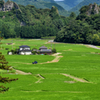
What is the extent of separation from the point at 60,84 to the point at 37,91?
6.71 metres

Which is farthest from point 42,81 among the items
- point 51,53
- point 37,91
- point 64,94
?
point 51,53

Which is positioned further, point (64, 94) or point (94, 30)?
point (94, 30)

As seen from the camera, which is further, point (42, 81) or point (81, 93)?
point (42, 81)

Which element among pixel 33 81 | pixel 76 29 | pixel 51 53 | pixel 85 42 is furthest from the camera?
pixel 76 29

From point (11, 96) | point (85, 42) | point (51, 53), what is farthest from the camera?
point (85, 42)

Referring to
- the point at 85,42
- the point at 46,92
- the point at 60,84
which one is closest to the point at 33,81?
the point at 60,84

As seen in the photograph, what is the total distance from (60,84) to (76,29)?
153491 mm

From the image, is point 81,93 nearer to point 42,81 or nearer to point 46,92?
point 46,92

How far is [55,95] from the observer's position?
40.2 meters

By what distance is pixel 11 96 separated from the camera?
39.6 meters

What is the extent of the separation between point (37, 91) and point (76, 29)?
15911 cm

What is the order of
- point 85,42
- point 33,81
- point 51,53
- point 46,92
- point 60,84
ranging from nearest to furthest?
point 46,92 < point 60,84 < point 33,81 < point 51,53 < point 85,42

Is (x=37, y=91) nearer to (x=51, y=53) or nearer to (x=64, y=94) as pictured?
(x=64, y=94)

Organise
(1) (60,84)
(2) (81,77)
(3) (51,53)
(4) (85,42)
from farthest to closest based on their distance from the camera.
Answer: (4) (85,42), (3) (51,53), (2) (81,77), (1) (60,84)
